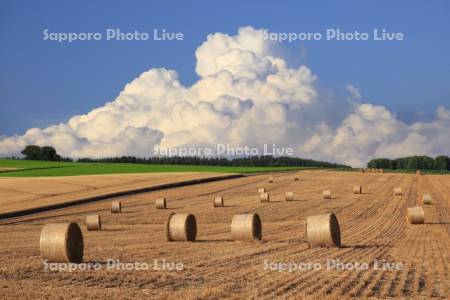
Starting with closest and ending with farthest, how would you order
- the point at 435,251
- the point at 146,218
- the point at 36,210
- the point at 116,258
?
the point at 116,258
the point at 435,251
the point at 146,218
the point at 36,210

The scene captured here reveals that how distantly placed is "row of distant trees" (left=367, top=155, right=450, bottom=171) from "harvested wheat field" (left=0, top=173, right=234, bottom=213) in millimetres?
90867

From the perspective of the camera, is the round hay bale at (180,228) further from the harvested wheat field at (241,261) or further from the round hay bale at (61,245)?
the round hay bale at (61,245)

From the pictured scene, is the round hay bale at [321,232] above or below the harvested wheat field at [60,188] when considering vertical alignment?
below

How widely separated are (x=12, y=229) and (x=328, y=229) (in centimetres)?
1739

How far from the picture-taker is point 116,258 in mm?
18047

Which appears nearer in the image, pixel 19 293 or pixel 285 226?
pixel 19 293

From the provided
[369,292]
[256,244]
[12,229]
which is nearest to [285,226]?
[256,244]

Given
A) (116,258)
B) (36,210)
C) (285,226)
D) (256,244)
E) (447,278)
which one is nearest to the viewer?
(447,278)

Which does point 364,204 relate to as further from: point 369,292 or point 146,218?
point 369,292

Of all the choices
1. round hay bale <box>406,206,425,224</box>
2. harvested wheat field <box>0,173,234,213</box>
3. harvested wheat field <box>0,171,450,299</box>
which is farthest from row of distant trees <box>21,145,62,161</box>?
round hay bale <box>406,206,425,224</box>

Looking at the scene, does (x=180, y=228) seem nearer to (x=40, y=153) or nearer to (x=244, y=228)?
(x=244, y=228)

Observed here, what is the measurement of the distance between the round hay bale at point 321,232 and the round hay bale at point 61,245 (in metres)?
7.26

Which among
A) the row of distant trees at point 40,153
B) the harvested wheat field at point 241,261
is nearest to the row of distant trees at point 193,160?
the row of distant trees at point 40,153

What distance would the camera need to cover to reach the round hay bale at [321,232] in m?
20.9
